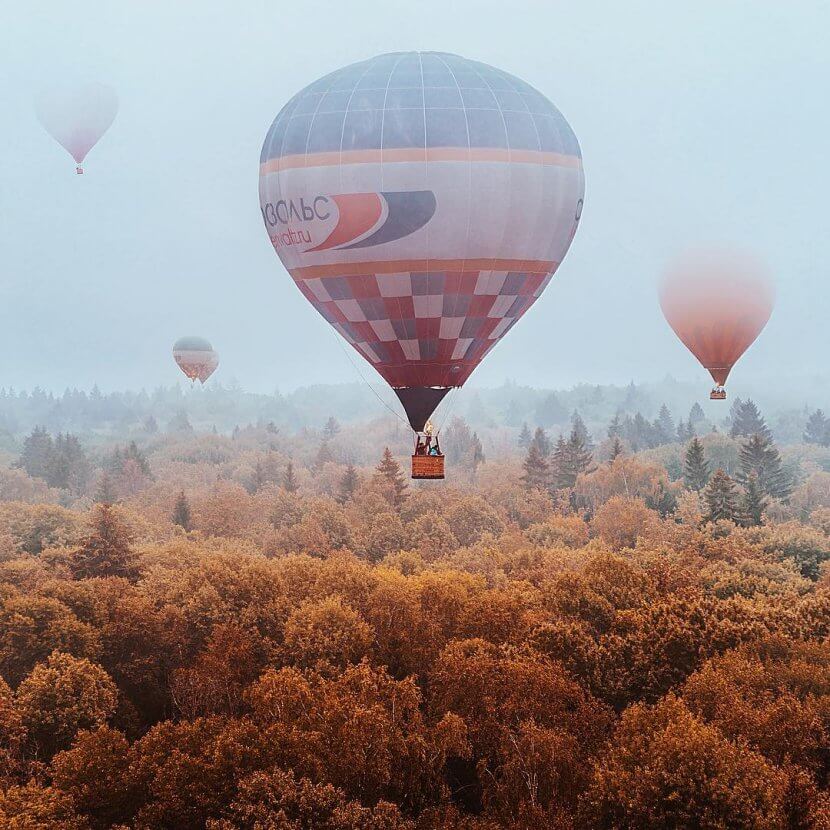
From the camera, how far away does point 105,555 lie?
6256 cm

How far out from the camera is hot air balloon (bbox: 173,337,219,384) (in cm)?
13562

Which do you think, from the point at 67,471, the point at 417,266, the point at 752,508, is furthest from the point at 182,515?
the point at 67,471

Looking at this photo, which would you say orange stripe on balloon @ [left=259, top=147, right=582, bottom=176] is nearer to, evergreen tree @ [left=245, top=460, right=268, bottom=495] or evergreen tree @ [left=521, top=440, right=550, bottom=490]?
evergreen tree @ [left=521, top=440, right=550, bottom=490]

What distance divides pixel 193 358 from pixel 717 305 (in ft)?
256

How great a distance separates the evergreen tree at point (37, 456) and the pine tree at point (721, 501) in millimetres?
101444

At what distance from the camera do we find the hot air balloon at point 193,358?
136 metres

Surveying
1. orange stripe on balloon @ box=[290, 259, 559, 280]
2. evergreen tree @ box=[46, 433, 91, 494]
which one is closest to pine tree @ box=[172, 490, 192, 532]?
evergreen tree @ box=[46, 433, 91, 494]

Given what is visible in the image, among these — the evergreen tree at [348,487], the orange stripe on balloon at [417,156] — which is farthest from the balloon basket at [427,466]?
the evergreen tree at [348,487]

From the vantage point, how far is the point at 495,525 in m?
93.2

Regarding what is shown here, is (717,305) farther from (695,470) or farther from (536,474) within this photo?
(536,474)

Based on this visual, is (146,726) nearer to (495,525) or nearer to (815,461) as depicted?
(495,525)

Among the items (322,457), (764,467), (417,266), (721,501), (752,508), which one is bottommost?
(752,508)

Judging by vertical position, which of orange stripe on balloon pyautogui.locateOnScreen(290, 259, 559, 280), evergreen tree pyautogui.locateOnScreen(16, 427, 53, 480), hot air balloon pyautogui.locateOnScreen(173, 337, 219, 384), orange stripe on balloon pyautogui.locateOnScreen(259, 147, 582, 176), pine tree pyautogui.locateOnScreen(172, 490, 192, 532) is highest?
hot air balloon pyautogui.locateOnScreen(173, 337, 219, 384)

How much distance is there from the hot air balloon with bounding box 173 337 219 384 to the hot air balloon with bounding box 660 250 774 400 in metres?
72.9
